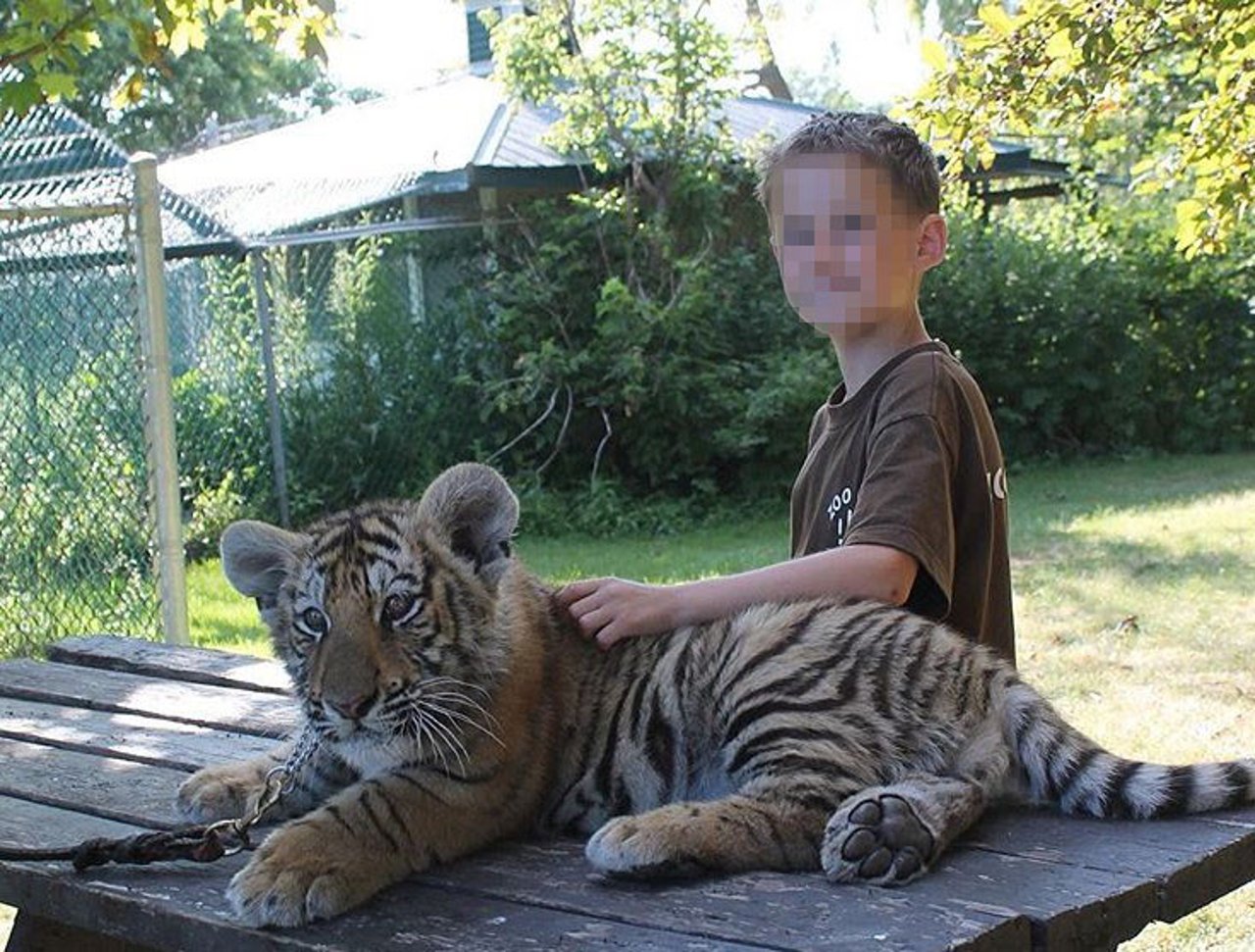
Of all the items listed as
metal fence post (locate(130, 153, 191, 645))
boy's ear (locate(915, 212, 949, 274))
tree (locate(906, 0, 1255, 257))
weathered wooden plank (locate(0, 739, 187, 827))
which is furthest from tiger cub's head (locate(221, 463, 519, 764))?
metal fence post (locate(130, 153, 191, 645))

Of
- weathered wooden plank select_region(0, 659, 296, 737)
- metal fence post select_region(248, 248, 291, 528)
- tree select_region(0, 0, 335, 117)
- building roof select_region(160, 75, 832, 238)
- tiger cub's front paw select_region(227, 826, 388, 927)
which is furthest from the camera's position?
building roof select_region(160, 75, 832, 238)

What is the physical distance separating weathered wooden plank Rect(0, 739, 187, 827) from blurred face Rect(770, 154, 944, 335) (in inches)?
66.0

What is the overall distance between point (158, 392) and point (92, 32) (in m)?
1.90

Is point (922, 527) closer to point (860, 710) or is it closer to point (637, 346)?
point (860, 710)

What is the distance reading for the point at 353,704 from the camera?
2.92 m

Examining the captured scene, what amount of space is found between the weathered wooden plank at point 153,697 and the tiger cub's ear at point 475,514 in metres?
1.00

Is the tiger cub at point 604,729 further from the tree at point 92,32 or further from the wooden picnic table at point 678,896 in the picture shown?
the tree at point 92,32

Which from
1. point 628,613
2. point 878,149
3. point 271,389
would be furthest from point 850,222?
point 271,389

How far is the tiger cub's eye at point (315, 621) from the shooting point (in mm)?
3025

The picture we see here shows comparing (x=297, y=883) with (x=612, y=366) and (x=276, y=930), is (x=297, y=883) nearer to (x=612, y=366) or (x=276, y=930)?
(x=276, y=930)

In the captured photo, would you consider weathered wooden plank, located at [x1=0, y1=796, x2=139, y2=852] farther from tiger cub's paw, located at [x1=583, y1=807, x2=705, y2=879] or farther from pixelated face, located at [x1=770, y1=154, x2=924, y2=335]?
pixelated face, located at [x1=770, y1=154, x2=924, y2=335]

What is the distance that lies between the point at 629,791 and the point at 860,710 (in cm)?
46

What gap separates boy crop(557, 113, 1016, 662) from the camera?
3.31 m

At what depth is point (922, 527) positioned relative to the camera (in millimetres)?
3336
